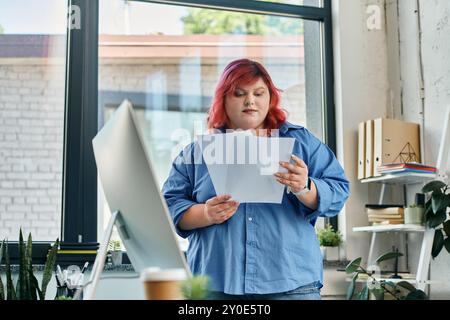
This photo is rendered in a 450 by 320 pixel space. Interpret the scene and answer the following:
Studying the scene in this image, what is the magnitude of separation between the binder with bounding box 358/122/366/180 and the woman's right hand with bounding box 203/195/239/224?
1726mm

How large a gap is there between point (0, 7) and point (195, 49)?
975mm

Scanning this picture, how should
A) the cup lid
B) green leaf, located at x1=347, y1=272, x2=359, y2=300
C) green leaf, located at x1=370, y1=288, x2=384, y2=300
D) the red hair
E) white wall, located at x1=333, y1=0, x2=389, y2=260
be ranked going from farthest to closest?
white wall, located at x1=333, y1=0, x2=389, y2=260
green leaf, located at x1=347, y1=272, x2=359, y2=300
green leaf, located at x1=370, y1=288, x2=384, y2=300
the red hair
the cup lid

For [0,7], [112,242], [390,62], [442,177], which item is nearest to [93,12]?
[0,7]

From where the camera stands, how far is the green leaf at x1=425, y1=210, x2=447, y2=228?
2.94 metres

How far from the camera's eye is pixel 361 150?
341cm

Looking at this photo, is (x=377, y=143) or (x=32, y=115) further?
(x=377, y=143)

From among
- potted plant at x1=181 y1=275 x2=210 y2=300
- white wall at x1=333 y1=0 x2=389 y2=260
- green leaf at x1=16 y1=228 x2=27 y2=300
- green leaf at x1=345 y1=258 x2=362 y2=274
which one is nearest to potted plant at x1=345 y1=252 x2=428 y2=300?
green leaf at x1=345 y1=258 x2=362 y2=274

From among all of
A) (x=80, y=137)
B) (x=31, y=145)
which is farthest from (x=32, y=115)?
(x=80, y=137)

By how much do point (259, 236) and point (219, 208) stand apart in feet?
0.56

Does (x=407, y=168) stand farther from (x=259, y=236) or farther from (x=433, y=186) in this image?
(x=259, y=236)

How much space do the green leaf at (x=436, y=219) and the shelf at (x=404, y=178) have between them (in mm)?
203

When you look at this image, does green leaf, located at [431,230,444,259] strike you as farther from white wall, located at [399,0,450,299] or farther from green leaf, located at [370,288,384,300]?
green leaf, located at [370,288,384,300]

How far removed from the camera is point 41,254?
297 centimetres
